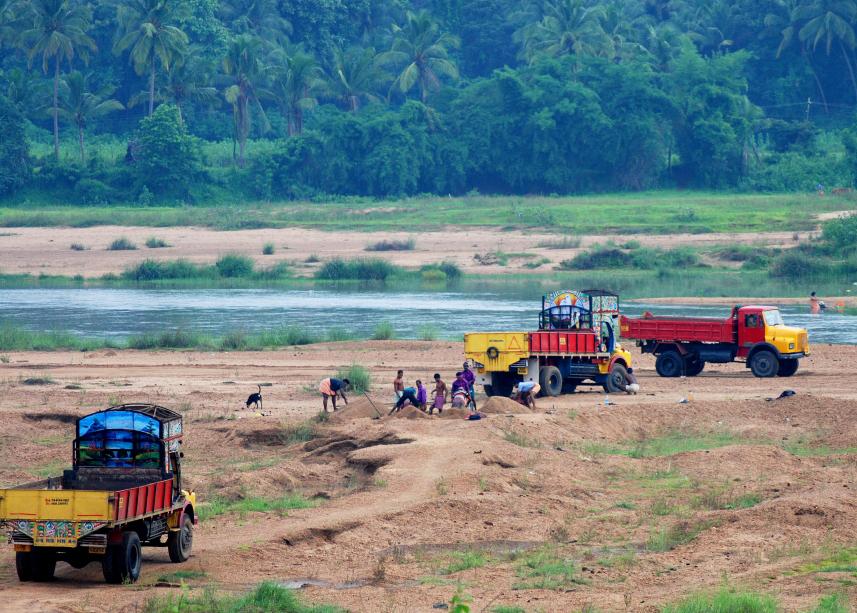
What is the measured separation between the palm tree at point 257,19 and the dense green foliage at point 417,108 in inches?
17.1

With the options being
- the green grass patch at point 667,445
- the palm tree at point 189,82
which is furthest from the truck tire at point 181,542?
the palm tree at point 189,82

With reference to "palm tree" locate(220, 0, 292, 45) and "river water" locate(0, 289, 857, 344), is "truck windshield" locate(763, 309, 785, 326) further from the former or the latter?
"palm tree" locate(220, 0, 292, 45)

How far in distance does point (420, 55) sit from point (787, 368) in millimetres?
60753

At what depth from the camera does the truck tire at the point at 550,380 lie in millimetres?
28047

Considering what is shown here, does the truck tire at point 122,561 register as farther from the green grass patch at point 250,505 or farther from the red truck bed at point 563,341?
the red truck bed at point 563,341

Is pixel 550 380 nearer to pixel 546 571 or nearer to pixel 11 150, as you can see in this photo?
pixel 546 571

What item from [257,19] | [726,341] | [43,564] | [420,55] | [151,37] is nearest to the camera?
[43,564]

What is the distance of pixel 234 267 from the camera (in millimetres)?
62844

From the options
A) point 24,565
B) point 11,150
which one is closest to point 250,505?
point 24,565

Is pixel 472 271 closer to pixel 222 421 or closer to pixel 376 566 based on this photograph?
pixel 222 421

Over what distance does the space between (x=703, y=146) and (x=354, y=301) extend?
34.3m

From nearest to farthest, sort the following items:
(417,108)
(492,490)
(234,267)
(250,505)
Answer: (250,505), (492,490), (234,267), (417,108)

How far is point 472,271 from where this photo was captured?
61.8 metres

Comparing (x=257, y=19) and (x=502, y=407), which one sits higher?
(x=257, y=19)
